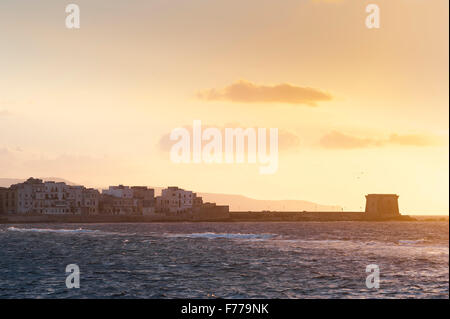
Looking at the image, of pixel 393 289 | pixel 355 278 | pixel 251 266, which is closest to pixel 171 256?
pixel 251 266

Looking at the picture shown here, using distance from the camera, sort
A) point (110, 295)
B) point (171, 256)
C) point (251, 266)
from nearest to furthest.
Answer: point (110, 295) < point (251, 266) < point (171, 256)

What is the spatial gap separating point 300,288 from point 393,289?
21.6ft

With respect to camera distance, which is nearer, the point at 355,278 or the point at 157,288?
the point at 157,288

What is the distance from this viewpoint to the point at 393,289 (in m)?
38.9

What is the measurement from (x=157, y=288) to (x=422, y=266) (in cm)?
3102
